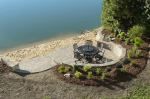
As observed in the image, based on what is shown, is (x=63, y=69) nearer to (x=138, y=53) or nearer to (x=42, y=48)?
(x=138, y=53)

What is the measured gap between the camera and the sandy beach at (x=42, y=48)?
22469 millimetres

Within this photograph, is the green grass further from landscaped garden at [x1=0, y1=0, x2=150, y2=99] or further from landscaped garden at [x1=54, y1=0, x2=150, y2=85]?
landscaped garden at [x1=54, y1=0, x2=150, y2=85]

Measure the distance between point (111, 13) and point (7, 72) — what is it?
7968 millimetres

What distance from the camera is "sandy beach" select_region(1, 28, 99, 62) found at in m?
22.5

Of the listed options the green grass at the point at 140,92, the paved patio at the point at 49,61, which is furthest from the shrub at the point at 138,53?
the green grass at the point at 140,92

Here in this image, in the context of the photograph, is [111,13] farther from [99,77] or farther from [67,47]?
[99,77]

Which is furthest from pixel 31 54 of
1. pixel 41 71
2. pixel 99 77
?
pixel 99 77

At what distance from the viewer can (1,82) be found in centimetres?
1748

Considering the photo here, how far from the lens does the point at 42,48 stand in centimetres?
2378

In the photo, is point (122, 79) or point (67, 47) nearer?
point (122, 79)

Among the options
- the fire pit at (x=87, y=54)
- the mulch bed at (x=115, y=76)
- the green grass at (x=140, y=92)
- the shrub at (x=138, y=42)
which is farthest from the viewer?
the shrub at (x=138, y=42)

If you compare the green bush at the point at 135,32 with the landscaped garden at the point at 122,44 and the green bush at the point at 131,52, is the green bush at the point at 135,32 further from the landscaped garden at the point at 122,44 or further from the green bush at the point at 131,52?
the green bush at the point at 131,52

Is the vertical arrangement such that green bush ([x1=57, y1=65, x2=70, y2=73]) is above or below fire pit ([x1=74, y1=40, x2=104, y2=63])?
below

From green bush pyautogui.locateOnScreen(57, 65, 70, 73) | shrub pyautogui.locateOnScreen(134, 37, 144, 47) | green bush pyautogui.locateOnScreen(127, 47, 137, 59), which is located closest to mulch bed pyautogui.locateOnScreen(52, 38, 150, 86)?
green bush pyautogui.locateOnScreen(57, 65, 70, 73)
